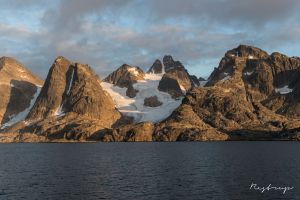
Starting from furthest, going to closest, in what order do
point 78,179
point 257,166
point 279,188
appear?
1. point 257,166
2. point 78,179
3. point 279,188

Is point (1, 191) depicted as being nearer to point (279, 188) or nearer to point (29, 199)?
point (29, 199)

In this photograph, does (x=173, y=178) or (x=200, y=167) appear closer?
(x=173, y=178)

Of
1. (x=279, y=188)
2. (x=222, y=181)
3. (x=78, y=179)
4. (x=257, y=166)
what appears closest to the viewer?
(x=279, y=188)

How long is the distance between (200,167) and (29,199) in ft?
230

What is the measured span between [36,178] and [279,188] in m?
64.2

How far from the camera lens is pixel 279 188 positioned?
101 metres

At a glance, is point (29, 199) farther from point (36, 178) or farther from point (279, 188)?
point (279, 188)

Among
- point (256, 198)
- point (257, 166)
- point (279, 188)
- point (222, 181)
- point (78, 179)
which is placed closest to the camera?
point (256, 198)

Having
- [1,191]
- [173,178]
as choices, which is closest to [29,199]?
[1,191]

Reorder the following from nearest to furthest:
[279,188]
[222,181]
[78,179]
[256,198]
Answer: [256,198], [279,188], [222,181], [78,179]

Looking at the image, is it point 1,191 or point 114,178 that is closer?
point 1,191

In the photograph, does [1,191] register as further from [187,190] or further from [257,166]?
[257,166]

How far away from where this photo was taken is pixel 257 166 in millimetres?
149375

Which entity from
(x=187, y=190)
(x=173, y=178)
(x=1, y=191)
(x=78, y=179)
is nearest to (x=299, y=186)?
(x=187, y=190)
